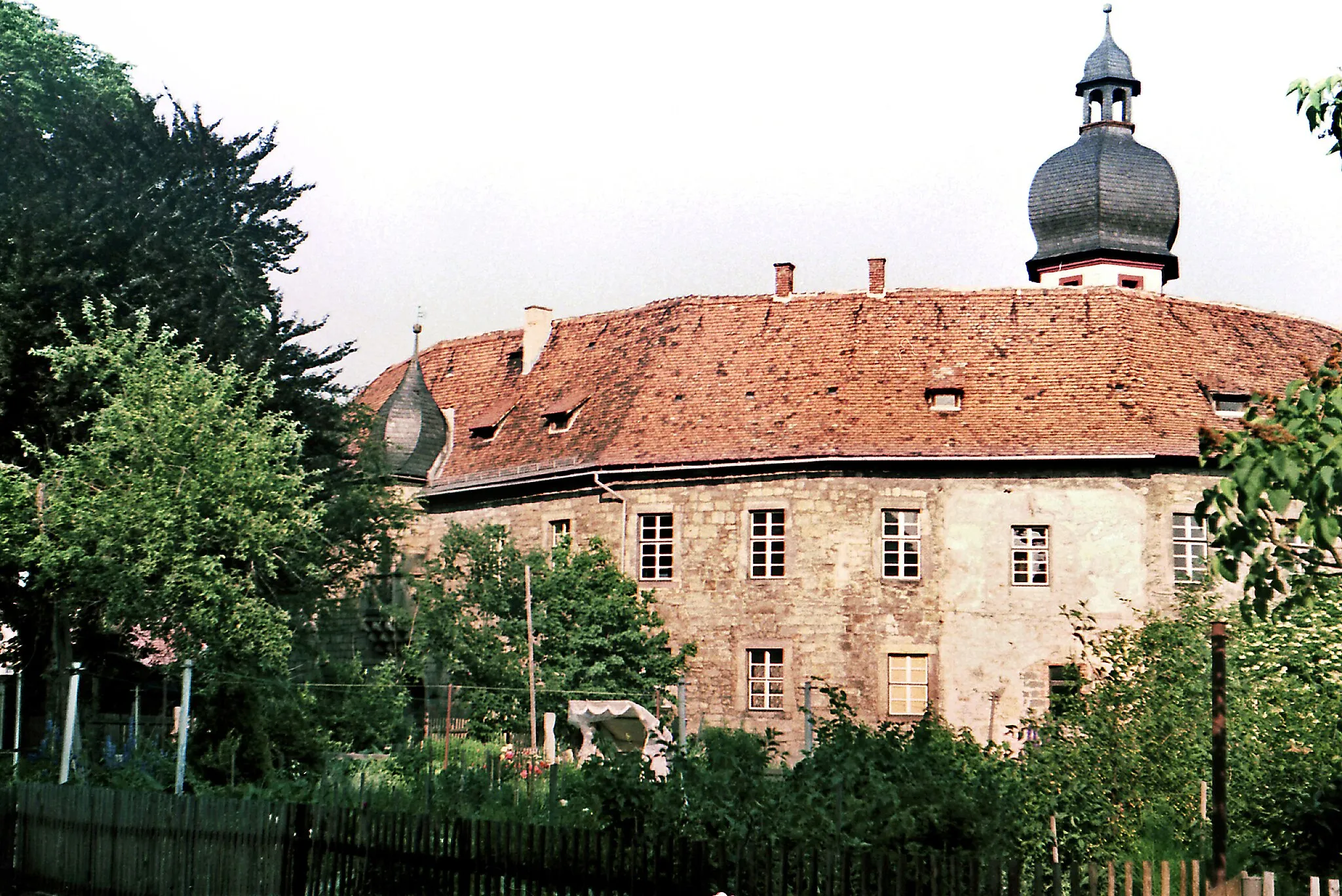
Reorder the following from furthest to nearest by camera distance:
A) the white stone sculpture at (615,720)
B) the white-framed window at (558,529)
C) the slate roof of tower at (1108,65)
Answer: the slate roof of tower at (1108,65)
the white-framed window at (558,529)
the white stone sculpture at (615,720)

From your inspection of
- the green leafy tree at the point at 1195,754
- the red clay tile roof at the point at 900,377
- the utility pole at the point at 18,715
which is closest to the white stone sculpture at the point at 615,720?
the red clay tile roof at the point at 900,377

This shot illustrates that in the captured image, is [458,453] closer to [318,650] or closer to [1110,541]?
[318,650]

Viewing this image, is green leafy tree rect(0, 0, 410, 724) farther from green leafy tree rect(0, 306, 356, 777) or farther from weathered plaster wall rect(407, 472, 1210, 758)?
weathered plaster wall rect(407, 472, 1210, 758)

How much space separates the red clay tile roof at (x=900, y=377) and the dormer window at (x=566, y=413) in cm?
22

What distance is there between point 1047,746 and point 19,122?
19080 millimetres

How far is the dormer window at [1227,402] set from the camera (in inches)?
1232

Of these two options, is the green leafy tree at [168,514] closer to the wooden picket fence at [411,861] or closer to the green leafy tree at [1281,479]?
the wooden picket fence at [411,861]

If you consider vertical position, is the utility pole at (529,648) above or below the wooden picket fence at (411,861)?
above

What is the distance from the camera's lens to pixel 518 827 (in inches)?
434

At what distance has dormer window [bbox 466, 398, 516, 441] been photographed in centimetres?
3594

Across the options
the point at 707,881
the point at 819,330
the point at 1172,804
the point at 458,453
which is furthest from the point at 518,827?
the point at 458,453

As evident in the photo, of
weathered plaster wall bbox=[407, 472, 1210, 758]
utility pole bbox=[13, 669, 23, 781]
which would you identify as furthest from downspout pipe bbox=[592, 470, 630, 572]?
utility pole bbox=[13, 669, 23, 781]

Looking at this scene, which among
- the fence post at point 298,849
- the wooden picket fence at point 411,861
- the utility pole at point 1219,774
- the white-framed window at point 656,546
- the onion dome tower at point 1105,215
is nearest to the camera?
the utility pole at point 1219,774

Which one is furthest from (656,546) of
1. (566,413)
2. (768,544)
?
(566,413)
